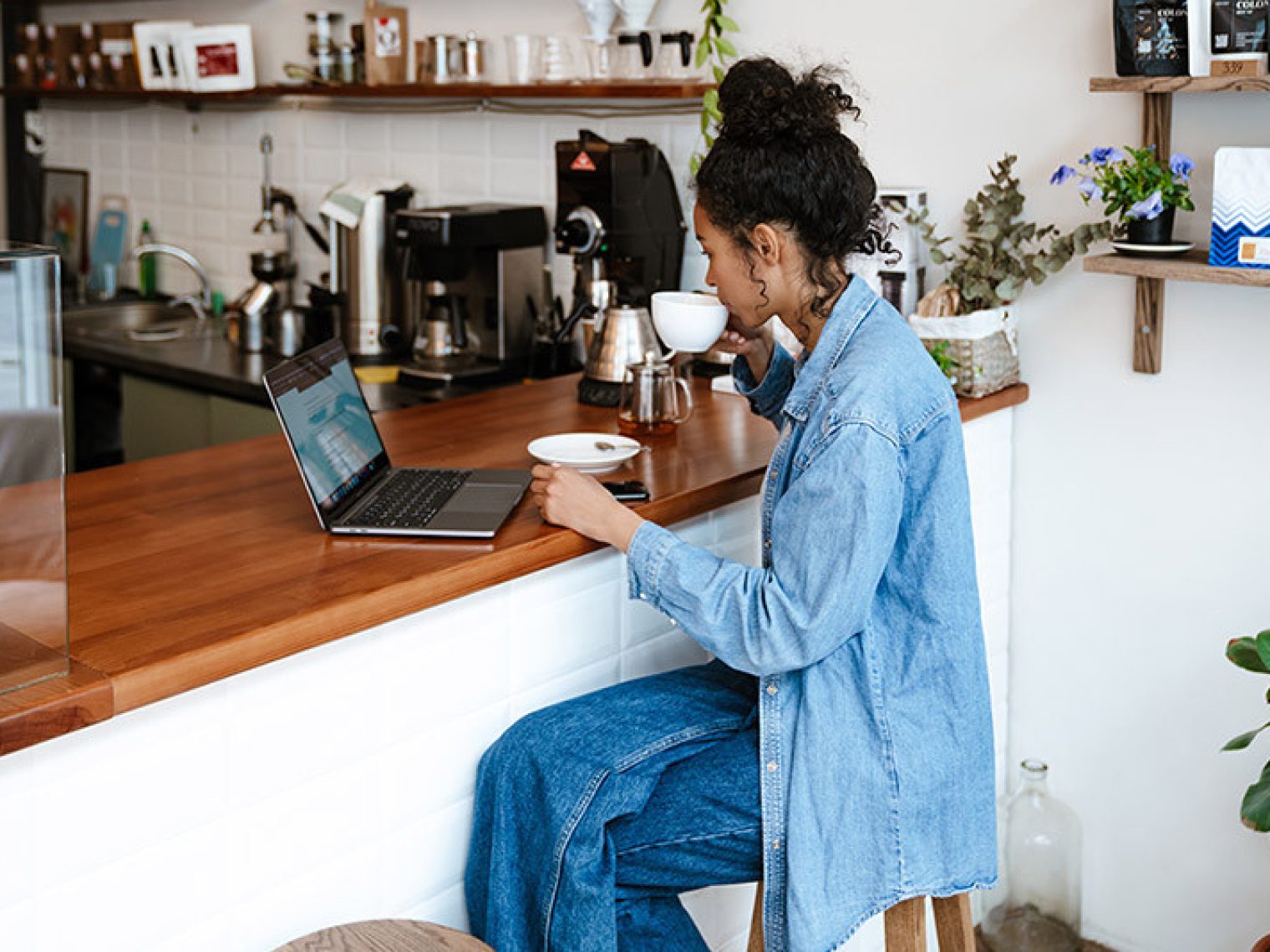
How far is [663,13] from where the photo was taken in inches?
125

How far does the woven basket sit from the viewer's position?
2.59 metres

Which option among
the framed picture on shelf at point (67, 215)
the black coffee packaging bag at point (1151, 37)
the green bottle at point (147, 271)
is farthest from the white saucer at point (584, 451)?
the framed picture on shelf at point (67, 215)

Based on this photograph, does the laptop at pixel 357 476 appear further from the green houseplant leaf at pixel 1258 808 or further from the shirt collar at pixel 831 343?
the green houseplant leaf at pixel 1258 808

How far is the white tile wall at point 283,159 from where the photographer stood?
3545 mm

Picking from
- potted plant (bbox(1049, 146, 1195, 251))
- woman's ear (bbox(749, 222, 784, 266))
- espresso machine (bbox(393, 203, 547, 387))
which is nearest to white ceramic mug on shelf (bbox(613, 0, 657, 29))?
espresso machine (bbox(393, 203, 547, 387))

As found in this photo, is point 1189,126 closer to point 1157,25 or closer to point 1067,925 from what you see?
point 1157,25

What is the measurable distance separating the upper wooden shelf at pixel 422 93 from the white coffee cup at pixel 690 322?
0.85 m

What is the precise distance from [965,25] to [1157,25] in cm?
48

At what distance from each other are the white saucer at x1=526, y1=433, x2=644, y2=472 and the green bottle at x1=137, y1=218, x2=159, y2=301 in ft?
9.02

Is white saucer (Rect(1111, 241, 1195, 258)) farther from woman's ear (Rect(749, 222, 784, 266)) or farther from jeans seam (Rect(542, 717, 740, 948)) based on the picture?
jeans seam (Rect(542, 717, 740, 948))

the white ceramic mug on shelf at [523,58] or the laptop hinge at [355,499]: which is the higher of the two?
the white ceramic mug on shelf at [523,58]

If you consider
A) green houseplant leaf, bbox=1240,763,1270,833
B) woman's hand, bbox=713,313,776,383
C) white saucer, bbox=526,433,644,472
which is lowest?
green houseplant leaf, bbox=1240,763,1270,833

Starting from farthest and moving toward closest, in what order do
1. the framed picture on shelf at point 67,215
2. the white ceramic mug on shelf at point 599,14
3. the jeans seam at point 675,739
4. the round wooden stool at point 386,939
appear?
the framed picture on shelf at point 67,215, the white ceramic mug on shelf at point 599,14, the jeans seam at point 675,739, the round wooden stool at point 386,939

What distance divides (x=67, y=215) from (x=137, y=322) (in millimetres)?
724
